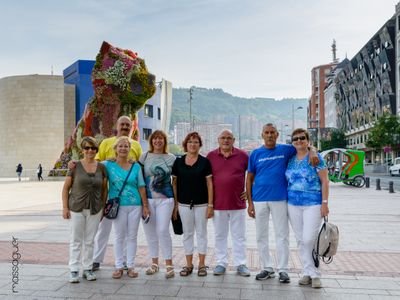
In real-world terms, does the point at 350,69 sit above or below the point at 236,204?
Result: above

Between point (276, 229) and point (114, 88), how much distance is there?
1710 cm

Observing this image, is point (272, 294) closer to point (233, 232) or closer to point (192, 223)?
point (233, 232)

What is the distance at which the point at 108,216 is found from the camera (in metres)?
5.21

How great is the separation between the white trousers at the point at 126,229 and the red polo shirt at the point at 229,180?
3.30ft

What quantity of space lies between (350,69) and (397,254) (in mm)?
62394

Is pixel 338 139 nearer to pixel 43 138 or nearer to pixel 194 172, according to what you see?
pixel 43 138

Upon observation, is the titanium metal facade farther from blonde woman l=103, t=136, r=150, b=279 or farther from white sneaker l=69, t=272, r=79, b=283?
white sneaker l=69, t=272, r=79, b=283

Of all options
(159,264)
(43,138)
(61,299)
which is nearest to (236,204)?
(159,264)

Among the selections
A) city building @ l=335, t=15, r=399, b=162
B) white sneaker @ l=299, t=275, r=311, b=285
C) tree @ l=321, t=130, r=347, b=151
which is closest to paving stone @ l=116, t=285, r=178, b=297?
white sneaker @ l=299, t=275, r=311, b=285

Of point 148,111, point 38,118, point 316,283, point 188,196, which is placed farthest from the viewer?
point 148,111

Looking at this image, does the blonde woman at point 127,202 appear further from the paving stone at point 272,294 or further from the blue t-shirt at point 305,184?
the blue t-shirt at point 305,184

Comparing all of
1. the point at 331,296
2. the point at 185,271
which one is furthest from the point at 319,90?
the point at 331,296

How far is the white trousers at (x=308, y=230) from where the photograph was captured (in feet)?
16.0

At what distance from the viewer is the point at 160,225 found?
209 inches
